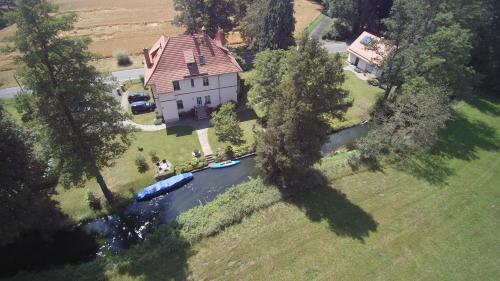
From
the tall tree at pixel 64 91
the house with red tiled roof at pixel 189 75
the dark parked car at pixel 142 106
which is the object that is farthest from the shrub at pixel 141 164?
the dark parked car at pixel 142 106

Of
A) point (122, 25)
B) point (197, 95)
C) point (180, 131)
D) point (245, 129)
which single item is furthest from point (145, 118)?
point (122, 25)

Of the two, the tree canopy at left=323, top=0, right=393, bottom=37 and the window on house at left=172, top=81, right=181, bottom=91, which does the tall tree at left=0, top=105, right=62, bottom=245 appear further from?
the tree canopy at left=323, top=0, right=393, bottom=37

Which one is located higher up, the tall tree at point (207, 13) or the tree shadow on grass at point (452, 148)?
the tall tree at point (207, 13)

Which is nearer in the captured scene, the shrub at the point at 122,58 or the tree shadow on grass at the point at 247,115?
the tree shadow on grass at the point at 247,115

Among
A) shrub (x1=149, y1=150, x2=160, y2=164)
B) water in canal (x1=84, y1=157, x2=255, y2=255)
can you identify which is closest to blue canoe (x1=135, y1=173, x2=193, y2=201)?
water in canal (x1=84, y1=157, x2=255, y2=255)

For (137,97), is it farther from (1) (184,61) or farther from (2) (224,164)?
(2) (224,164)

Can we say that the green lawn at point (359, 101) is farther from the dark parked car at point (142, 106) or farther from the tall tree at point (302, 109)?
the dark parked car at point (142, 106)
